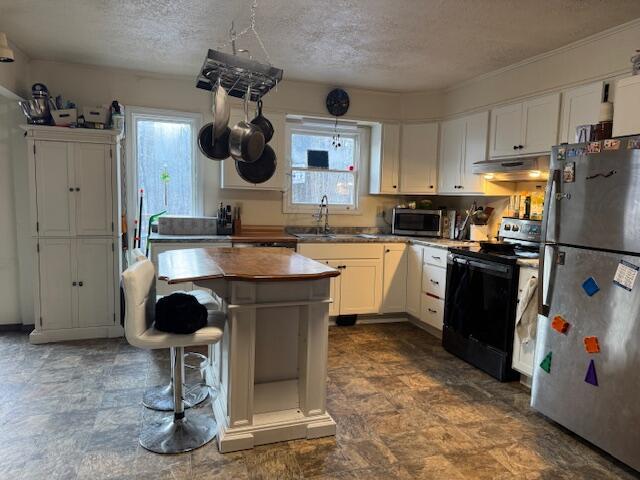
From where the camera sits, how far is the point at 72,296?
3816mm

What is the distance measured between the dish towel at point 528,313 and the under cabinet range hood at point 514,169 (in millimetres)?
994

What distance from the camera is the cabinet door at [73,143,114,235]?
3.73m

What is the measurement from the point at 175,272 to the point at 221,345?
54 cm

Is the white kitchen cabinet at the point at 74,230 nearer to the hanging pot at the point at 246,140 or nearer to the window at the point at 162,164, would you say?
the window at the point at 162,164

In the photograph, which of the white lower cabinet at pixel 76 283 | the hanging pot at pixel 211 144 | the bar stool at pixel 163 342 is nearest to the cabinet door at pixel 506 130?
the hanging pot at pixel 211 144

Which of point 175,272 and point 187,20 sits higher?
point 187,20

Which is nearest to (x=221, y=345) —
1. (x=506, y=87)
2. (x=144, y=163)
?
(x=144, y=163)

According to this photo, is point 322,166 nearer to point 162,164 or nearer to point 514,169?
point 162,164

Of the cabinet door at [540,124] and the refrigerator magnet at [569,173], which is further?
the cabinet door at [540,124]

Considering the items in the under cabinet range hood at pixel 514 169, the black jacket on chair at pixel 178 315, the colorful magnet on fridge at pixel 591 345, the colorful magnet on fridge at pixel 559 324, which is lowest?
the colorful magnet on fridge at pixel 591 345

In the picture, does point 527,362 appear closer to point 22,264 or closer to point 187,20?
point 187,20

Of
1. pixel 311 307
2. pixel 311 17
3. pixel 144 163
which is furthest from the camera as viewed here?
pixel 144 163

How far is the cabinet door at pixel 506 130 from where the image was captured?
3.71 meters

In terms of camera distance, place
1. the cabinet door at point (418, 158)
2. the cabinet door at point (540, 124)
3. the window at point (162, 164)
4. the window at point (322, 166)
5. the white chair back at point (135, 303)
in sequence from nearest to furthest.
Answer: the white chair back at point (135, 303), the cabinet door at point (540, 124), the window at point (162, 164), the cabinet door at point (418, 158), the window at point (322, 166)
